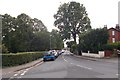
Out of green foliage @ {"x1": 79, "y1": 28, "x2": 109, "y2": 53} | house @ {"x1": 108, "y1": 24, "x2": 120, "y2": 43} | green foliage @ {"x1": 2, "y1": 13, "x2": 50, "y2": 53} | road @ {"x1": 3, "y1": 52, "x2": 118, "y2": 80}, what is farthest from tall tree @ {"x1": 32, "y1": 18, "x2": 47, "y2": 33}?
road @ {"x1": 3, "y1": 52, "x2": 118, "y2": 80}

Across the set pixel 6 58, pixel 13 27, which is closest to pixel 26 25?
pixel 13 27

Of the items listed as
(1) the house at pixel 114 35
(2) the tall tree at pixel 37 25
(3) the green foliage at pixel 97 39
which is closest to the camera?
(3) the green foliage at pixel 97 39

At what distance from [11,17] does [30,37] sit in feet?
48.1

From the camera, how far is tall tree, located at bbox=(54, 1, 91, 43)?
87.0 m

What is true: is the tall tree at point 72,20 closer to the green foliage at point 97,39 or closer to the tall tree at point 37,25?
the tall tree at point 37,25

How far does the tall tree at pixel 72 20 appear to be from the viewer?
87000 millimetres

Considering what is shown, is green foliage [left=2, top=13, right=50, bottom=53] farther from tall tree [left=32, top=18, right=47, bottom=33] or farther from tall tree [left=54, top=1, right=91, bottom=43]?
tall tree [left=32, top=18, right=47, bottom=33]

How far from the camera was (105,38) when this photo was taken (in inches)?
2109

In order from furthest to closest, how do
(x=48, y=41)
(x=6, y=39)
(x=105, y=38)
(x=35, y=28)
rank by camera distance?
(x=35, y=28) < (x=48, y=41) < (x=6, y=39) < (x=105, y=38)

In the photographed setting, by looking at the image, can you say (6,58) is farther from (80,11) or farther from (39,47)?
(39,47)

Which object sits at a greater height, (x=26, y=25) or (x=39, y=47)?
(x=26, y=25)

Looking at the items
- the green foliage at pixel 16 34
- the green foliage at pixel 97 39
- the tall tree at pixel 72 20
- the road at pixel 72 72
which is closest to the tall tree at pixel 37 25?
the green foliage at pixel 16 34

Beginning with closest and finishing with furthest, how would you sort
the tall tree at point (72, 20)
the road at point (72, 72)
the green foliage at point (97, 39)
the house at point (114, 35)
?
the road at point (72, 72) → the green foliage at point (97, 39) → the tall tree at point (72, 20) → the house at point (114, 35)

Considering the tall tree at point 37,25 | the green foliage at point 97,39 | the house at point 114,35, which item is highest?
the tall tree at point 37,25
